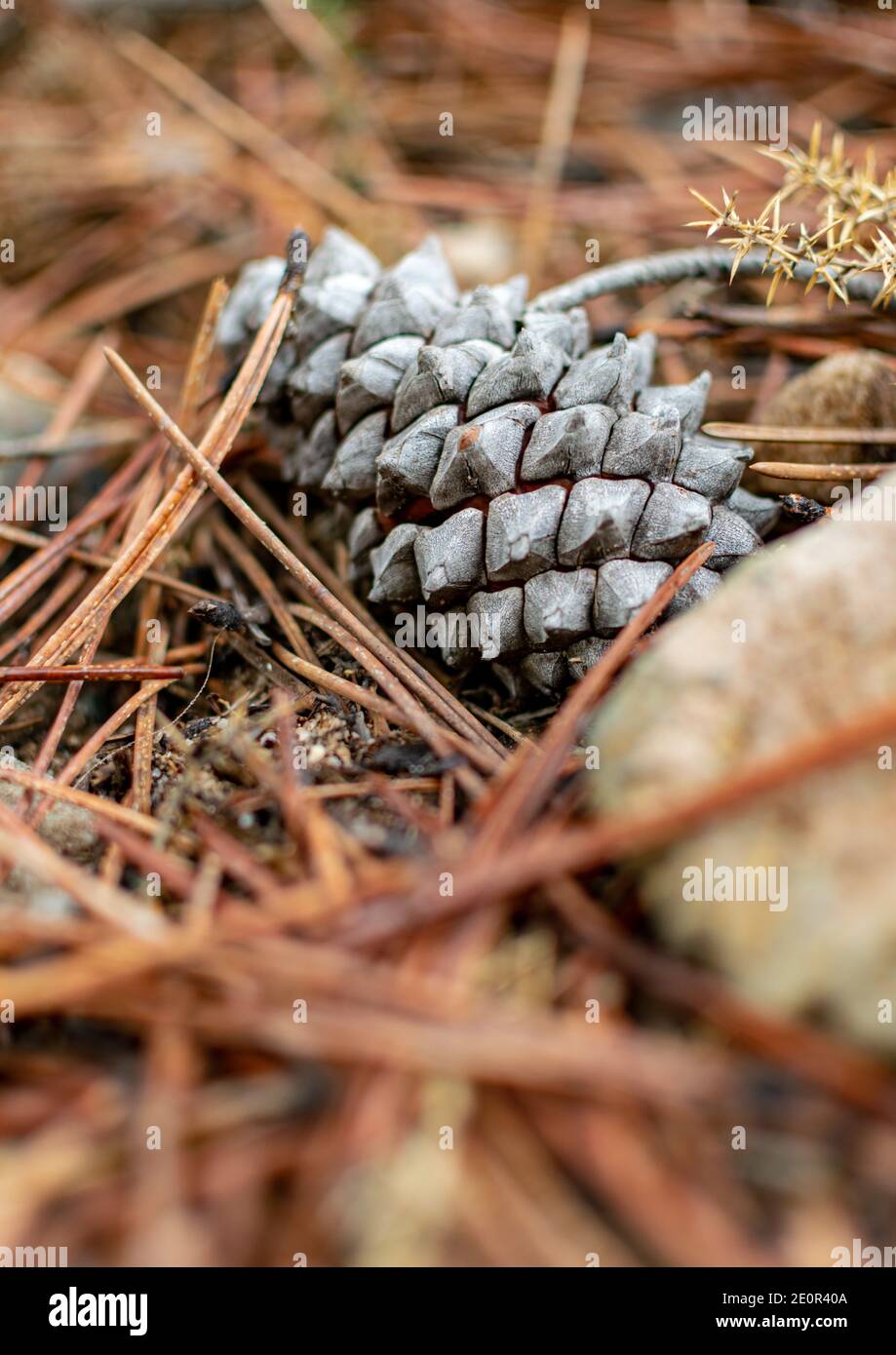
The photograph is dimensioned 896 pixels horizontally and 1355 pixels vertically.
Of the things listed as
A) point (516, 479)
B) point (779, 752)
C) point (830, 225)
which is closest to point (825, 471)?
point (830, 225)

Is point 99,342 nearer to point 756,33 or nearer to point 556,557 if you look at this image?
point 556,557

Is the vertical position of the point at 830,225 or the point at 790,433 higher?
the point at 830,225

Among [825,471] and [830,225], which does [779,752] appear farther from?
[830,225]

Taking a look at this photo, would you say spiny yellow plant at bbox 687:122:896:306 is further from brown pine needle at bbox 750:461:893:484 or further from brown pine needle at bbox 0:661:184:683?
brown pine needle at bbox 0:661:184:683

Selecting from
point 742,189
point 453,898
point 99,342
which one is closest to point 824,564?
point 453,898

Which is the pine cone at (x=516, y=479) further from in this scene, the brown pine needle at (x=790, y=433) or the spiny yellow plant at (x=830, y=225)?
the spiny yellow plant at (x=830, y=225)

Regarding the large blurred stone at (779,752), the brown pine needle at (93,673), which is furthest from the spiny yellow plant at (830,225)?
the brown pine needle at (93,673)
